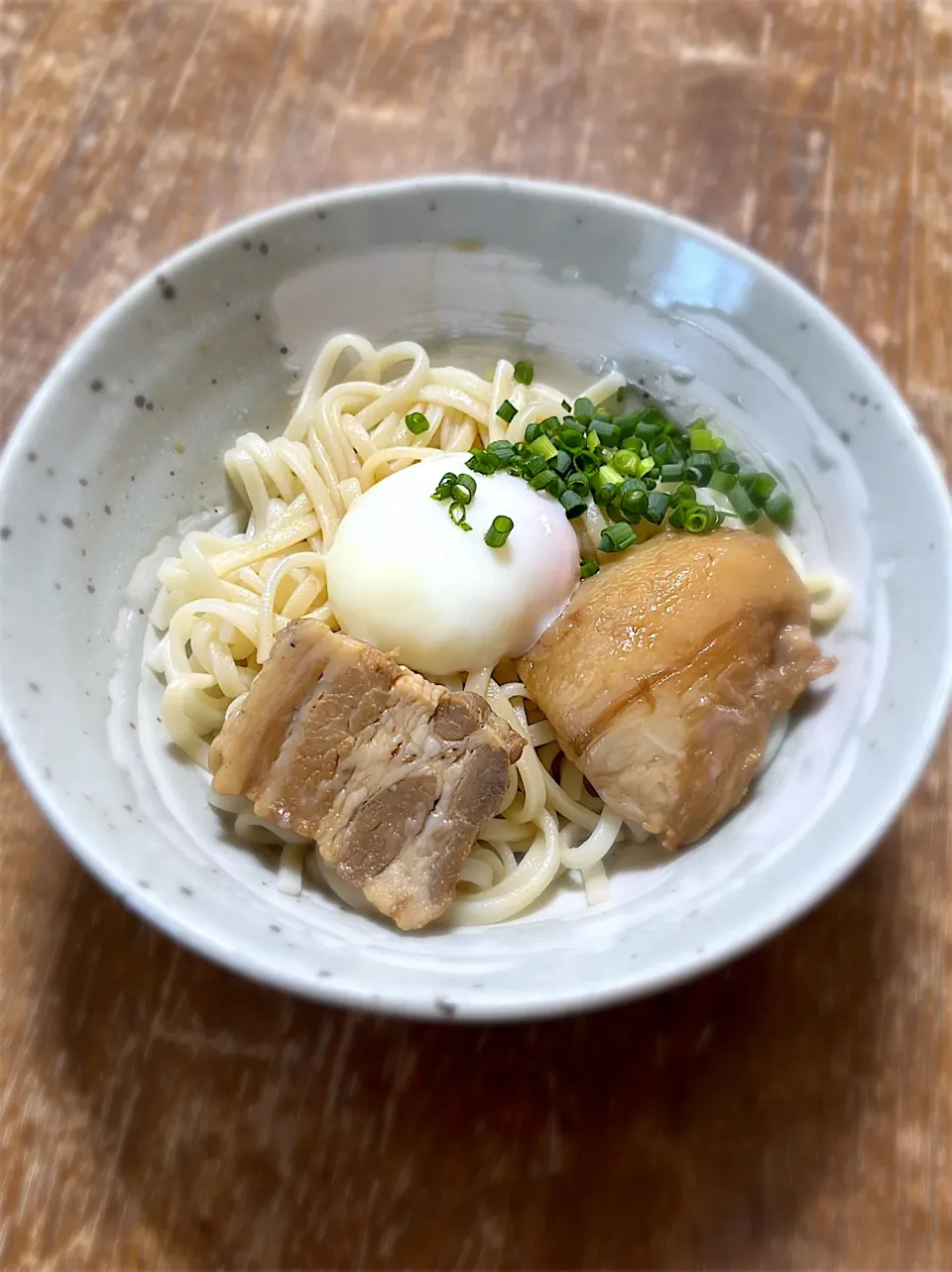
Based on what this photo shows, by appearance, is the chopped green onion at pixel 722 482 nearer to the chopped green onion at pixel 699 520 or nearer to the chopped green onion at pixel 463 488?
the chopped green onion at pixel 699 520

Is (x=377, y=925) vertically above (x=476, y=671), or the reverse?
(x=476, y=671)

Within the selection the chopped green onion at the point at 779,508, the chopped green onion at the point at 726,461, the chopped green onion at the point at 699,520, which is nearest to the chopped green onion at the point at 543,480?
the chopped green onion at the point at 699,520

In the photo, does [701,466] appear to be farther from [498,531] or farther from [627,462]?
[498,531]

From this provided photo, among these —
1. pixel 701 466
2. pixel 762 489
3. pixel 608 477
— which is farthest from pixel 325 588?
pixel 762 489

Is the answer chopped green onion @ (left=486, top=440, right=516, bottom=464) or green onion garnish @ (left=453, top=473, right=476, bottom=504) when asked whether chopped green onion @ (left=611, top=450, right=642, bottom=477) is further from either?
green onion garnish @ (left=453, top=473, right=476, bottom=504)

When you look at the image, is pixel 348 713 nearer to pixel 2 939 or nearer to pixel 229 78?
pixel 2 939

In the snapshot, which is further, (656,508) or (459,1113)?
(656,508)

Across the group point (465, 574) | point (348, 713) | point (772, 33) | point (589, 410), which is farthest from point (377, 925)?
point (772, 33)
